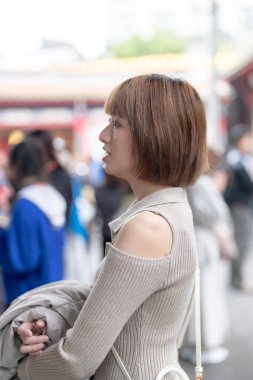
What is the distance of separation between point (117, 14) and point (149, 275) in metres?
32.9

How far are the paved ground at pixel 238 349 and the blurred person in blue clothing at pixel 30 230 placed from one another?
2.98 ft

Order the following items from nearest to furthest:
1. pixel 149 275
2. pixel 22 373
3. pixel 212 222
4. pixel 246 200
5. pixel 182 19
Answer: pixel 149 275
pixel 22 373
pixel 212 222
pixel 246 200
pixel 182 19

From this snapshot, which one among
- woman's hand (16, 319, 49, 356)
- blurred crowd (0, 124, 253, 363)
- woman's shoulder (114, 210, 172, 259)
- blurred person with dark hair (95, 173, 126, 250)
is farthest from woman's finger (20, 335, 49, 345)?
blurred person with dark hair (95, 173, 126, 250)

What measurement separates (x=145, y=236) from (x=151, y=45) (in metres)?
27.1

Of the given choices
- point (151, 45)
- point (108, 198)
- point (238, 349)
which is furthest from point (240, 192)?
point (151, 45)

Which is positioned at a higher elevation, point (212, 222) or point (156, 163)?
point (156, 163)

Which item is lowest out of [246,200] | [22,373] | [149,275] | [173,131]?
[246,200]

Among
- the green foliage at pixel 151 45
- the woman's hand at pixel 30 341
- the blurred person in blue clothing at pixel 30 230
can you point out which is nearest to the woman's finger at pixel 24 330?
the woman's hand at pixel 30 341

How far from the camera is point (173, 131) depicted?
49.2 inches

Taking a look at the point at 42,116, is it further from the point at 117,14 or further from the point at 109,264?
the point at 117,14

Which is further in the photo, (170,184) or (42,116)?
(42,116)

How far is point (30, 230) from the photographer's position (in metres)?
3.16

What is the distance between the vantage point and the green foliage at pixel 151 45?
26.4 metres

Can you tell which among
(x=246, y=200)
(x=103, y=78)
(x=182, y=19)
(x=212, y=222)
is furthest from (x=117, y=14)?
(x=212, y=222)
